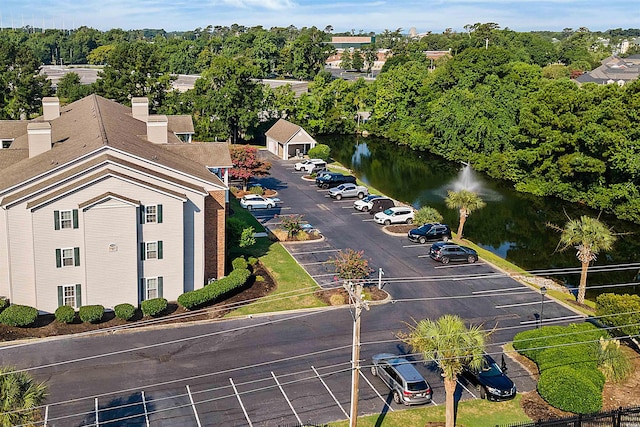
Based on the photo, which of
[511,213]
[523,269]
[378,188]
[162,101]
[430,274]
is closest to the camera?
[430,274]

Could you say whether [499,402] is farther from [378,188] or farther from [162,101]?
[162,101]

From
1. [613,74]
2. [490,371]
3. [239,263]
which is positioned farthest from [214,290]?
[613,74]

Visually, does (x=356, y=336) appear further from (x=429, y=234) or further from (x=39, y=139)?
(x=429, y=234)

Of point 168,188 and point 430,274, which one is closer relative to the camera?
point 168,188

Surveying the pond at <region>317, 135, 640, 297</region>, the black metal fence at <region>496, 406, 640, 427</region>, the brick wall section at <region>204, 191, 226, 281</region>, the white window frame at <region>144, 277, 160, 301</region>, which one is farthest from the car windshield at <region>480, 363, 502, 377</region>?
the pond at <region>317, 135, 640, 297</region>

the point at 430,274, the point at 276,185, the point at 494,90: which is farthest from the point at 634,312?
the point at 494,90
